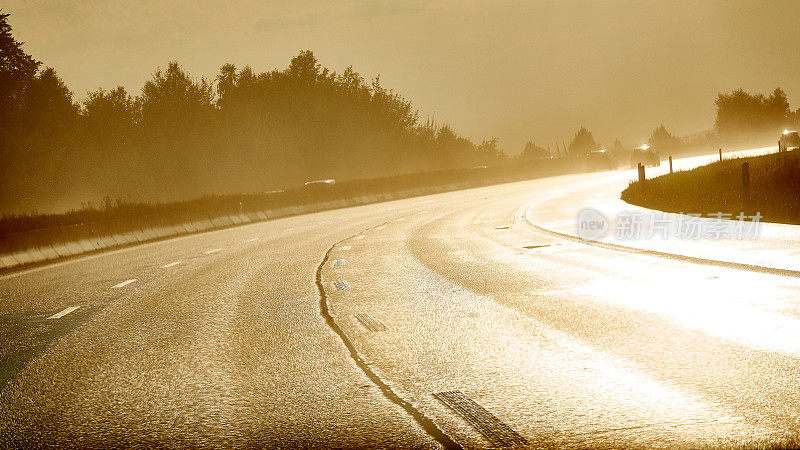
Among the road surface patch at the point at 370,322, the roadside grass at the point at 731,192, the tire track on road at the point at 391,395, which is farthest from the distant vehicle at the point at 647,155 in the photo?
the tire track on road at the point at 391,395

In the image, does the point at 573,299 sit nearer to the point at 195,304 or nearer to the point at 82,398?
the point at 195,304

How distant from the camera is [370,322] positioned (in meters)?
9.51

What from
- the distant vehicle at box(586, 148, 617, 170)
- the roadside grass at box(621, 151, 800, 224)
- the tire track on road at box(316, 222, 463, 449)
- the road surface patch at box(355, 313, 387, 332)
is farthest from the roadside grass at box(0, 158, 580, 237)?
the roadside grass at box(621, 151, 800, 224)

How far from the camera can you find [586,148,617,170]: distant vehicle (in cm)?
8112

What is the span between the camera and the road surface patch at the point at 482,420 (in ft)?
16.3

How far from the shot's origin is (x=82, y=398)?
659cm

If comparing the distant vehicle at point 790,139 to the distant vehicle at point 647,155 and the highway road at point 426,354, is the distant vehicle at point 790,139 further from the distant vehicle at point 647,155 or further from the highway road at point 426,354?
the highway road at point 426,354

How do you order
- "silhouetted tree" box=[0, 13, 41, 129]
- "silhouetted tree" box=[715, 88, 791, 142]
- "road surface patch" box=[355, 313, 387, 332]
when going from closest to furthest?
"road surface patch" box=[355, 313, 387, 332], "silhouetted tree" box=[0, 13, 41, 129], "silhouetted tree" box=[715, 88, 791, 142]

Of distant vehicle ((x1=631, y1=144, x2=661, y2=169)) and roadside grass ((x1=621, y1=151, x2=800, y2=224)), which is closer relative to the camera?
roadside grass ((x1=621, y1=151, x2=800, y2=224))

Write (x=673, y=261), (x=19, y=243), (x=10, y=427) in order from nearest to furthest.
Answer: (x=10, y=427), (x=673, y=261), (x=19, y=243)

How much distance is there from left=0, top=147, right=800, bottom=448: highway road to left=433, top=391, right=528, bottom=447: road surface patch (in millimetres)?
21

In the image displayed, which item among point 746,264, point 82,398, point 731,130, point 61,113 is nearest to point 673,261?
point 746,264

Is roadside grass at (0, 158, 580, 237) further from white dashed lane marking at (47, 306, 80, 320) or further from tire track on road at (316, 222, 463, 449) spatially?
tire track on road at (316, 222, 463, 449)

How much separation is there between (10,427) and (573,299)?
653 cm
